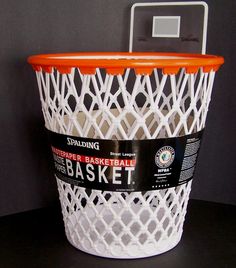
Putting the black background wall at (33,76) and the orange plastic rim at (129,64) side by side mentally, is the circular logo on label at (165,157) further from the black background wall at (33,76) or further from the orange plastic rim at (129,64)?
the black background wall at (33,76)

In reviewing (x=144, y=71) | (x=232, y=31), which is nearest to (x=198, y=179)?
(x=232, y=31)

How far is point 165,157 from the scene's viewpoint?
1.81 ft

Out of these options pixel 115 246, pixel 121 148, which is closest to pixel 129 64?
pixel 121 148

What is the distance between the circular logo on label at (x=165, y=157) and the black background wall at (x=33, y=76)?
11.4 inches

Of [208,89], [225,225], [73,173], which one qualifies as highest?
[208,89]

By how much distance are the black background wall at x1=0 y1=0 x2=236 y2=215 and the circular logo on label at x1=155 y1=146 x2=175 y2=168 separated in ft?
0.95

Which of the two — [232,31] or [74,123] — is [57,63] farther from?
[232,31]

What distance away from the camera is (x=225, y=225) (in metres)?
0.72

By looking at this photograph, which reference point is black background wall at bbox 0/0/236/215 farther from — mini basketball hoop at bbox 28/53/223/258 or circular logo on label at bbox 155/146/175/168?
circular logo on label at bbox 155/146/175/168

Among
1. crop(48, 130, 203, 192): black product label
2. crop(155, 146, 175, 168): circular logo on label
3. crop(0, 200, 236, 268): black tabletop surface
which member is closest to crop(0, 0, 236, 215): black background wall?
crop(0, 200, 236, 268): black tabletop surface

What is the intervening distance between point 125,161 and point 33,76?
0.28 metres

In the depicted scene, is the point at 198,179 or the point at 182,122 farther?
the point at 198,179

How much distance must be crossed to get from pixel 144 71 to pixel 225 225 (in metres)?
0.35

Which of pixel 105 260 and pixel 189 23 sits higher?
pixel 189 23
